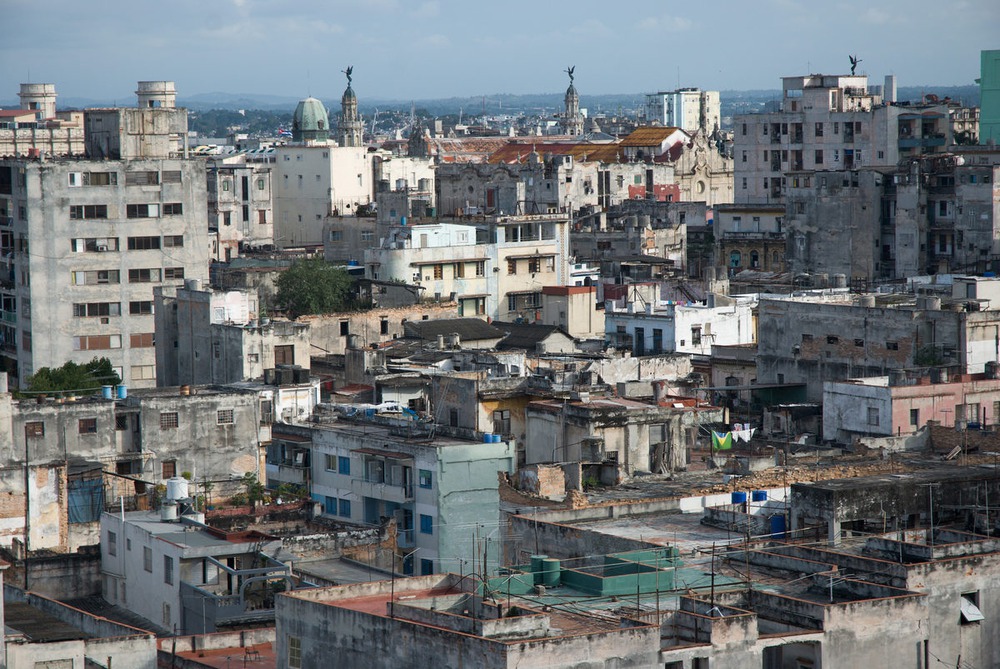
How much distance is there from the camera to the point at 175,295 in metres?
78.1

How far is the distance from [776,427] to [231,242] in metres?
77.4

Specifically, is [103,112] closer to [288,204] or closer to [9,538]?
[9,538]

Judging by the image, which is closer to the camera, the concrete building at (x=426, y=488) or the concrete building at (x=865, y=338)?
the concrete building at (x=426, y=488)

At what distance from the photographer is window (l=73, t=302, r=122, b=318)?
83.6 meters

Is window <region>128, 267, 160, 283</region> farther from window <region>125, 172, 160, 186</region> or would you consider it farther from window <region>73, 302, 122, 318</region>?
window <region>125, 172, 160, 186</region>

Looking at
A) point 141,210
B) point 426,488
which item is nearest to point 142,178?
point 141,210

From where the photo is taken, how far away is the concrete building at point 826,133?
12431cm

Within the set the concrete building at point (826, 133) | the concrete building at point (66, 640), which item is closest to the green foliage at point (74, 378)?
the concrete building at point (66, 640)

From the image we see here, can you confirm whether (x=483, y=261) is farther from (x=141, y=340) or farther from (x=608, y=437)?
(x=608, y=437)

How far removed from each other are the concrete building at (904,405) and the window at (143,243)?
36.5m

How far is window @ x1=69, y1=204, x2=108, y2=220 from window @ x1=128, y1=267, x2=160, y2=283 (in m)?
2.81

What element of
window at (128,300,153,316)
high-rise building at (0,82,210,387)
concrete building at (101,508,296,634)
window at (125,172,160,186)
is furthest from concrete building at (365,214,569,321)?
concrete building at (101,508,296,634)

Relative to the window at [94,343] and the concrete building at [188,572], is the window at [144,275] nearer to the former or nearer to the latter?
the window at [94,343]

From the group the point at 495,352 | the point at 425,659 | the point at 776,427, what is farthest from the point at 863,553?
the point at 495,352
